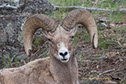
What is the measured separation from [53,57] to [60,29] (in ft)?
2.48

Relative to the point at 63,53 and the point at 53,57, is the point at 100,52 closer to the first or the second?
the point at 53,57

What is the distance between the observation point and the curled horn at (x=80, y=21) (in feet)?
20.9

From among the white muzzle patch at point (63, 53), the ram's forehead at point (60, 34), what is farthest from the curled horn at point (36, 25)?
the white muzzle patch at point (63, 53)

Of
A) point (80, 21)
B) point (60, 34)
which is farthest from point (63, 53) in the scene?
point (80, 21)

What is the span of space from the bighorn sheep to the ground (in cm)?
155

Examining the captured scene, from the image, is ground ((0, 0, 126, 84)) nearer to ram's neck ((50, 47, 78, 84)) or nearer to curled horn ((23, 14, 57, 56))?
ram's neck ((50, 47, 78, 84))

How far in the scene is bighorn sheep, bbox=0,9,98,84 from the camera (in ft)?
20.5

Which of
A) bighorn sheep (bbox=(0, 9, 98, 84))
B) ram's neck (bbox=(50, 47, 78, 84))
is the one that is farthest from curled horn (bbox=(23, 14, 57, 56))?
ram's neck (bbox=(50, 47, 78, 84))

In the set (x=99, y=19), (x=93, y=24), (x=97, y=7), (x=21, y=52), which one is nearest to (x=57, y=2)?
(x=97, y=7)

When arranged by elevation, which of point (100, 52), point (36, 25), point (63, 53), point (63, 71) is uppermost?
point (36, 25)

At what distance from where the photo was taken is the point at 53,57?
→ 646 cm

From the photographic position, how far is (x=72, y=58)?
6.49 m

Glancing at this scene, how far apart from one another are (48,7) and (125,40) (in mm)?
3911

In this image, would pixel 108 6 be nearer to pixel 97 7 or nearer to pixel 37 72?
pixel 97 7
